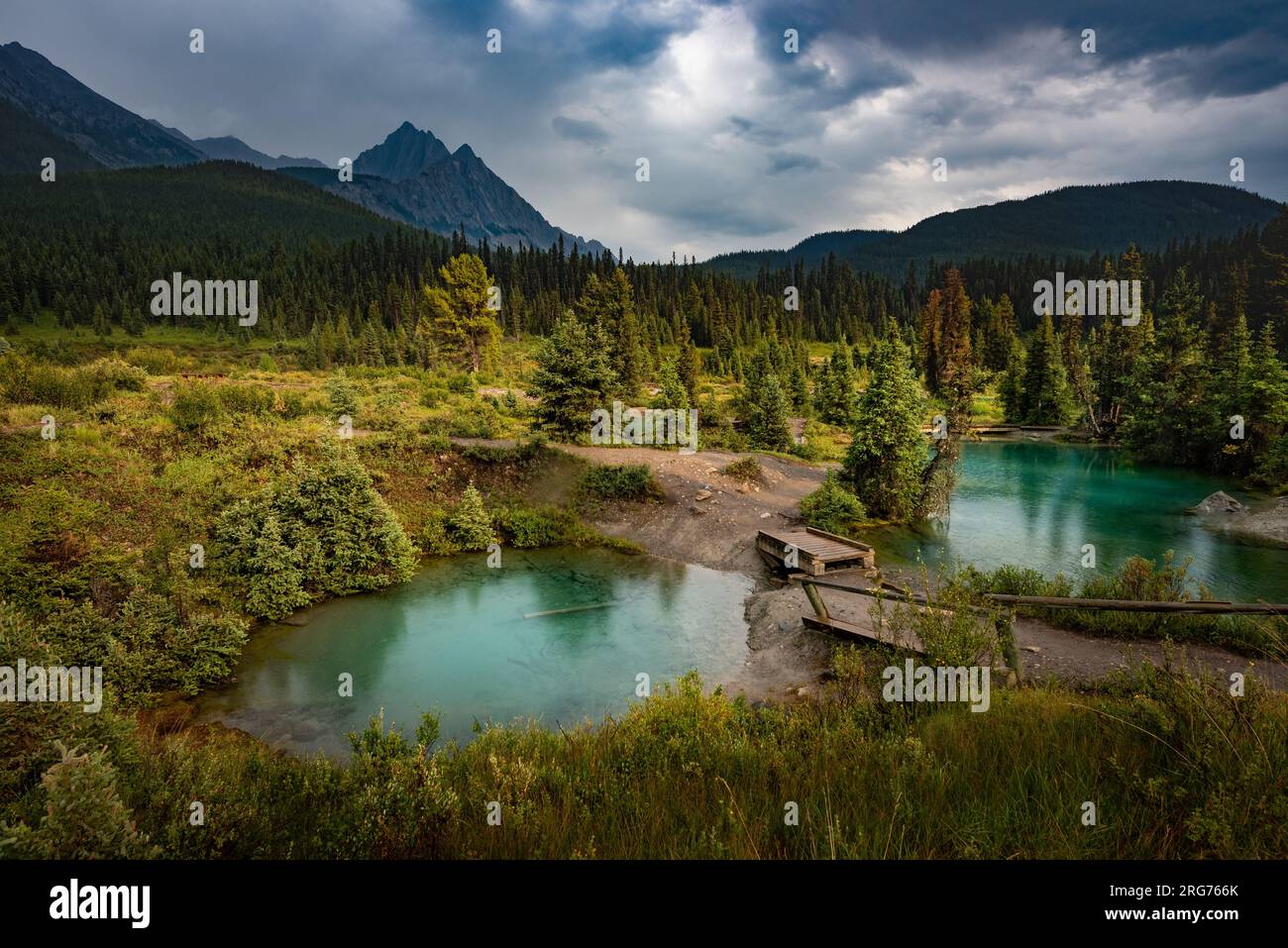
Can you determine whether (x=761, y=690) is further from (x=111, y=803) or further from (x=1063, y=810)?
(x=111, y=803)

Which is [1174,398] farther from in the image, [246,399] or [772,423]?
[246,399]

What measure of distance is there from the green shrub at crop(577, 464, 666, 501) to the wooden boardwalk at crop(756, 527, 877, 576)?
20.7 feet

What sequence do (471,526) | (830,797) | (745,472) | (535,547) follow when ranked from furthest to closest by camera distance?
(745,472), (535,547), (471,526), (830,797)

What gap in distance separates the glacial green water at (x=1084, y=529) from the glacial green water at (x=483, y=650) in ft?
23.3

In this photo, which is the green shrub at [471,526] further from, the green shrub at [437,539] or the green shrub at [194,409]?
the green shrub at [194,409]

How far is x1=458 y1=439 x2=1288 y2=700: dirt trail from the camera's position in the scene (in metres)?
11.3

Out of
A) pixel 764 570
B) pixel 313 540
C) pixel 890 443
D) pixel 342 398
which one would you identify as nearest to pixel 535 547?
pixel 313 540

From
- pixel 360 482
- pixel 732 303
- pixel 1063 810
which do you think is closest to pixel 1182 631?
pixel 1063 810

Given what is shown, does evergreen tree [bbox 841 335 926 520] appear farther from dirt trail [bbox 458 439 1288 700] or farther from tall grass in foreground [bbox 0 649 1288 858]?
tall grass in foreground [bbox 0 649 1288 858]

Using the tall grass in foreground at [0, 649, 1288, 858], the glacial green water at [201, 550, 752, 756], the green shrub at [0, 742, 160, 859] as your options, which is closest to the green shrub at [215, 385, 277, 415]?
the glacial green water at [201, 550, 752, 756]

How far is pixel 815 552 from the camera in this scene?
741 inches

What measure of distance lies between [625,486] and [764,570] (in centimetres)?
780

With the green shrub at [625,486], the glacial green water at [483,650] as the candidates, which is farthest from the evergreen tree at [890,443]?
the glacial green water at [483,650]

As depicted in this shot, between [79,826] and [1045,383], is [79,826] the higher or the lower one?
the lower one
